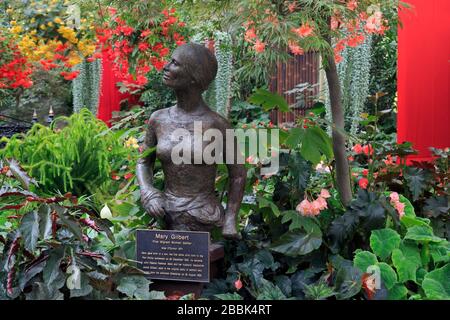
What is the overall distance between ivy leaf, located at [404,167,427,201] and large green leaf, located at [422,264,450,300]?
2.90 feet

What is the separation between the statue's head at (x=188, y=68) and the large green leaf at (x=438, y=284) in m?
1.44

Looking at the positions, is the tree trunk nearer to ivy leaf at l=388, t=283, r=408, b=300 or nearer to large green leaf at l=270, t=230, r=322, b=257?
large green leaf at l=270, t=230, r=322, b=257

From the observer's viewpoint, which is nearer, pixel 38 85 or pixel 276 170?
pixel 276 170

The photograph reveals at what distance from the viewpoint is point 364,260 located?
313cm

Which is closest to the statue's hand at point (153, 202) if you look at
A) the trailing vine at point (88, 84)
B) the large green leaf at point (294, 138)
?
the large green leaf at point (294, 138)

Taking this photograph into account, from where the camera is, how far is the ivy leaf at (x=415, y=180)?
3.92 m

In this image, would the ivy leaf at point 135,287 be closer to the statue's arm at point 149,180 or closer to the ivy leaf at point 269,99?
the statue's arm at point 149,180

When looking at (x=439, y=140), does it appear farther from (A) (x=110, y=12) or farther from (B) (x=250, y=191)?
(A) (x=110, y=12)

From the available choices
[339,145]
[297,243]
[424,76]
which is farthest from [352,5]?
[424,76]

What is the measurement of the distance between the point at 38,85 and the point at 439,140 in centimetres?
945

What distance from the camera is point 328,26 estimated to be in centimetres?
328

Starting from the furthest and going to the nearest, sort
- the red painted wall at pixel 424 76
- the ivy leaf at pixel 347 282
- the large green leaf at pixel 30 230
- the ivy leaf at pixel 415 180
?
the red painted wall at pixel 424 76 < the ivy leaf at pixel 415 180 < the ivy leaf at pixel 347 282 < the large green leaf at pixel 30 230

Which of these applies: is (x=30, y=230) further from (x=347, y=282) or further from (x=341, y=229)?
(x=341, y=229)
